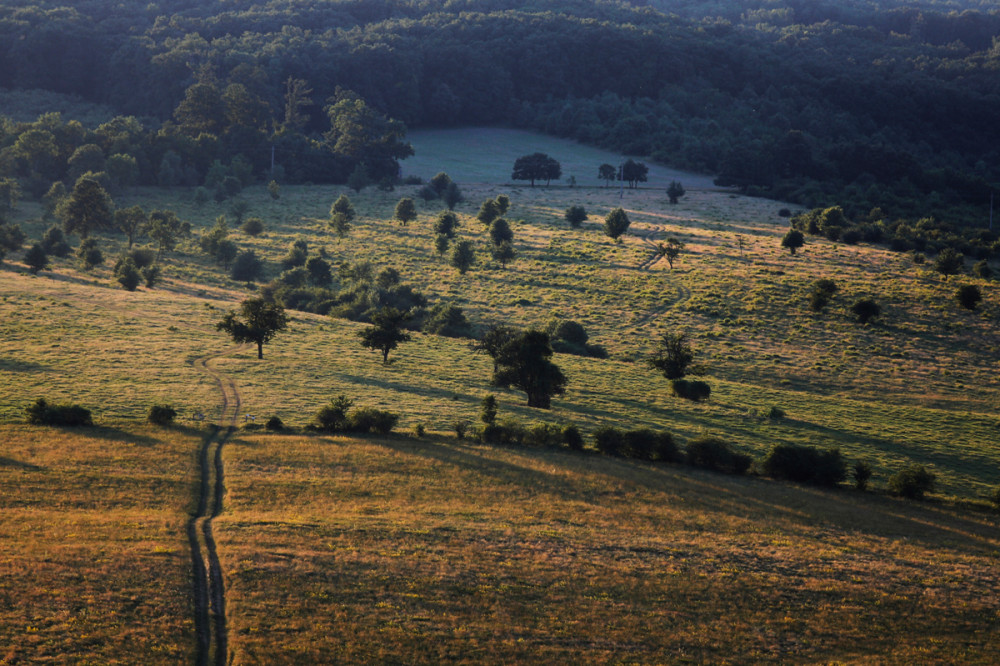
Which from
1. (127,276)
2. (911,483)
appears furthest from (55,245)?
(911,483)

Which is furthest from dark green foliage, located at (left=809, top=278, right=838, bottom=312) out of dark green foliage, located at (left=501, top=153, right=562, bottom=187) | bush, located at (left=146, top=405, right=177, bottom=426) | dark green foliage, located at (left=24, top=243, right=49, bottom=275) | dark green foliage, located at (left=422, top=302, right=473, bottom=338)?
dark green foliage, located at (left=24, top=243, right=49, bottom=275)

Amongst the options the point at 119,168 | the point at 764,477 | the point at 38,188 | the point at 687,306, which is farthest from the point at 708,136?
the point at 764,477

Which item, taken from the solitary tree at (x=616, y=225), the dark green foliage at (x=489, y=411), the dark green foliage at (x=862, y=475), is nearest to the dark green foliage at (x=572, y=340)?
the dark green foliage at (x=489, y=411)

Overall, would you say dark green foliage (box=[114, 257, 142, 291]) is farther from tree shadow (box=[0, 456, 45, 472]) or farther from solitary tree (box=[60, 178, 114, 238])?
tree shadow (box=[0, 456, 45, 472])

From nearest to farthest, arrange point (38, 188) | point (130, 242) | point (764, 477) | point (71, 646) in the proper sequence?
point (71, 646)
point (764, 477)
point (130, 242)
point (38, 188)

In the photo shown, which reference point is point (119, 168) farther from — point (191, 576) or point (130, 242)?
point (191, 576)

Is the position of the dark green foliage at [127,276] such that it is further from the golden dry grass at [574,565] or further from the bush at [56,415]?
the golden dry grass at [574,565]
